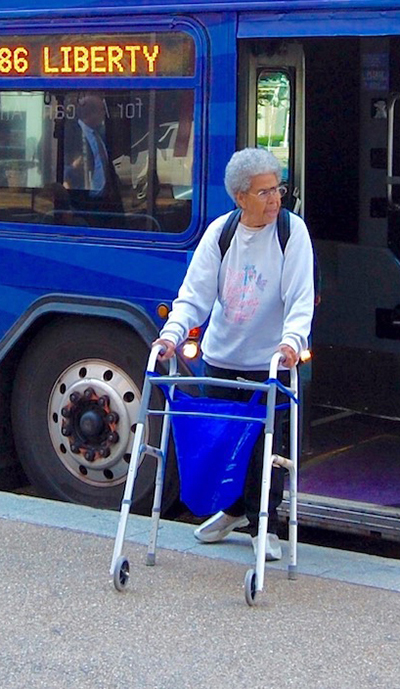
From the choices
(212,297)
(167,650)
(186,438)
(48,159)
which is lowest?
(167,650)

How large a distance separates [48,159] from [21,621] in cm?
261

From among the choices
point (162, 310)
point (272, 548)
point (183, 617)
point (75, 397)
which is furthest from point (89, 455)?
point (183, 617)

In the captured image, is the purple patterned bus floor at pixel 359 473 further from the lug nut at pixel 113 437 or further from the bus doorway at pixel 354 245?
the lug nut at pixel 113 437

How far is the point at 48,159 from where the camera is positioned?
718 cm

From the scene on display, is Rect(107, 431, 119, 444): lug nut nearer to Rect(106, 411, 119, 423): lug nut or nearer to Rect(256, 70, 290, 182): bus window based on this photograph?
Rect(106, 411, 119, 423): lug nut

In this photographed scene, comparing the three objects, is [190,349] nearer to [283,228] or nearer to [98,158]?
[283,228]

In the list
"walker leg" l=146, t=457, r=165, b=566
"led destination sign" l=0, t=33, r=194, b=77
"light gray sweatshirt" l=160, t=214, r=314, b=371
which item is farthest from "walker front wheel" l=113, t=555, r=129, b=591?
"led destination sign" l=0, t=33, r=194, b=77

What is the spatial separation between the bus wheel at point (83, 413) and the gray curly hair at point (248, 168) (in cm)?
130

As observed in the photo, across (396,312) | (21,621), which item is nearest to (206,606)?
(21,621)

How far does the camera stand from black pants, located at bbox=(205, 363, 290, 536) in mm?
5992

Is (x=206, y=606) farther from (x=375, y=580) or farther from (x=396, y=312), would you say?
(x=396, y=312)

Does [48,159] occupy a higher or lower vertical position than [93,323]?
higher

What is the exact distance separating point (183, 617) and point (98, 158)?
251 centimetres

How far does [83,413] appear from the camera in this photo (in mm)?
7035
